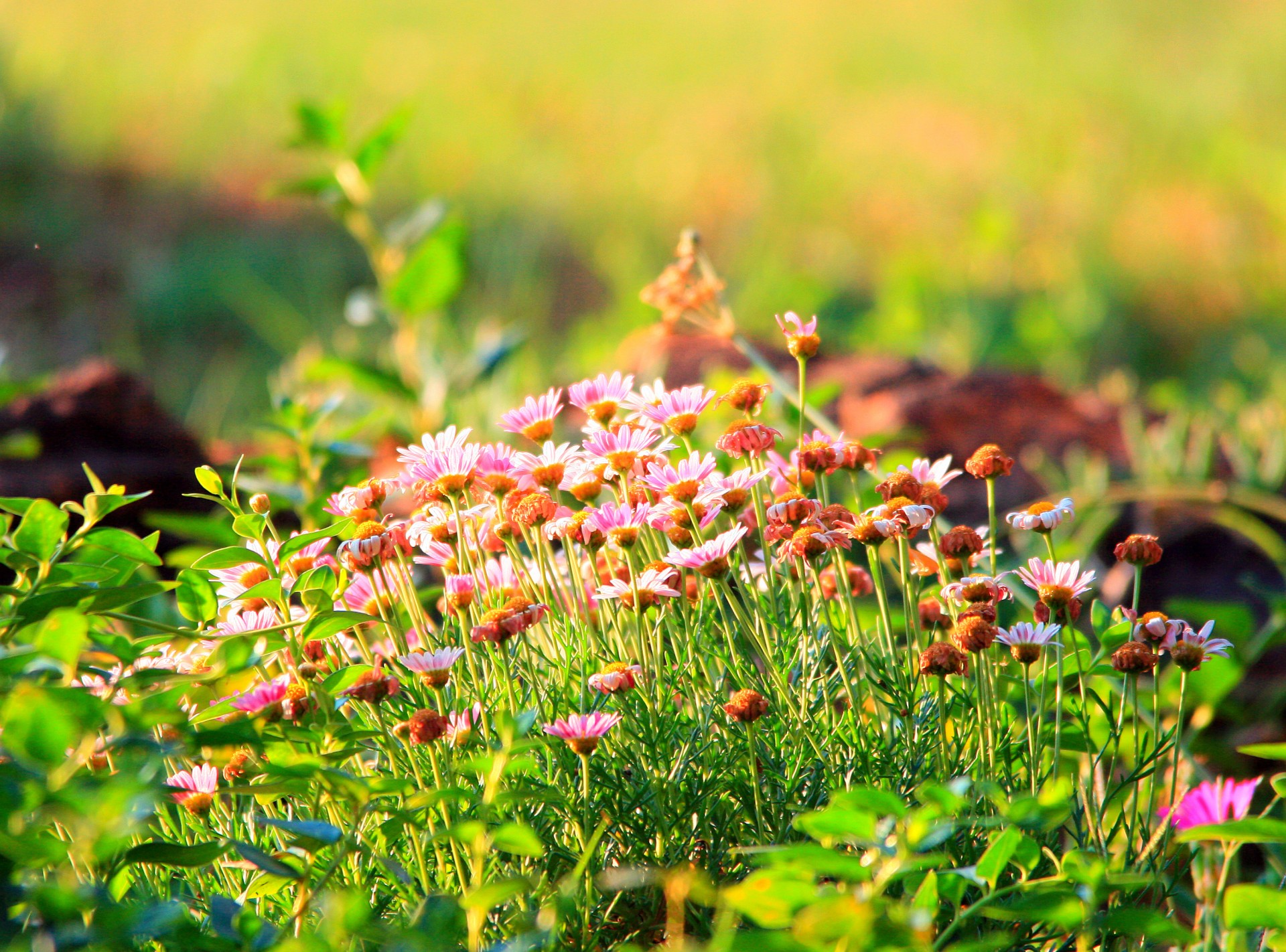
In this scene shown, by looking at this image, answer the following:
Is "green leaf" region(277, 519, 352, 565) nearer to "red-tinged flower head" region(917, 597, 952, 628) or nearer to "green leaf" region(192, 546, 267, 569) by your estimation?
"green leaf" region(192, 546, 267, 569)

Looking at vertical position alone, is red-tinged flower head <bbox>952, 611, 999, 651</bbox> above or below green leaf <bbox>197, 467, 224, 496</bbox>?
below

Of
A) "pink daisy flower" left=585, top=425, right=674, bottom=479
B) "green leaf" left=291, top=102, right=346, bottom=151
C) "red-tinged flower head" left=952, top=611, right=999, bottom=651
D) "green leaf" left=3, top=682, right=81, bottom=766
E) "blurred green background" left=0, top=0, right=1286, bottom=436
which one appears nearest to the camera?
"green leaf" left=3, top=682, right=81, bottom=766

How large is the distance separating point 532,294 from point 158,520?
330cm

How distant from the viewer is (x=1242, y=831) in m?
0.66

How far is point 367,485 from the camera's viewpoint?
85cm

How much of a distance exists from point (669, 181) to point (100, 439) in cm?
370

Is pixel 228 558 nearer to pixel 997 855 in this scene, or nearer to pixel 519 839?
pixel 519 839

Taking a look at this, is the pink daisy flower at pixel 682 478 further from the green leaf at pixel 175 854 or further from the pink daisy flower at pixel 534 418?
the green leaf at pixel 175 854

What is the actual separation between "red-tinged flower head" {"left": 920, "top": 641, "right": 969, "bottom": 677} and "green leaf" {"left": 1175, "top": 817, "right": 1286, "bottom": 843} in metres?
0.17

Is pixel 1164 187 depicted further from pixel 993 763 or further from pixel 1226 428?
pixel 993 763

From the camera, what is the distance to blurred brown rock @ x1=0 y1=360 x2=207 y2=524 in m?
1.66

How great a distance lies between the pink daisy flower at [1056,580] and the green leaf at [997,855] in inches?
8.3

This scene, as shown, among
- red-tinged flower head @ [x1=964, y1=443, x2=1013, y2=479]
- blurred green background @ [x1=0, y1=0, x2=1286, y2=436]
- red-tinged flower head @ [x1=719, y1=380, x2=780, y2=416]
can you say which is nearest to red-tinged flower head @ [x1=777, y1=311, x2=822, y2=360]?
red-tinged flower head @ [x1=719, y1=380, x2=780, y2=416]

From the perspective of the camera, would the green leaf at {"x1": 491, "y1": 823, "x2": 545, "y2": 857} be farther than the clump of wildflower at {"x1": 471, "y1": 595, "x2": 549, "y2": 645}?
No
